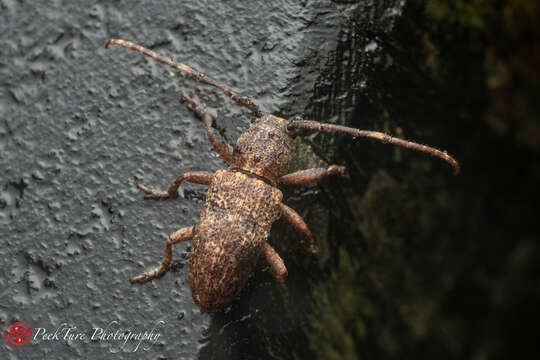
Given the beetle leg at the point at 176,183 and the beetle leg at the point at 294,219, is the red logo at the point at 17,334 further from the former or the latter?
the beetle leg at the point at 294,219

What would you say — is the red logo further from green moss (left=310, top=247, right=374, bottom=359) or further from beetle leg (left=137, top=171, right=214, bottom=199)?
green moss (left=310, top=247, right=374, bottom=359)

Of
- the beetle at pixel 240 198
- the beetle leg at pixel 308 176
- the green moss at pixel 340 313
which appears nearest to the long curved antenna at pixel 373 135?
the beetle at pixel 240 198

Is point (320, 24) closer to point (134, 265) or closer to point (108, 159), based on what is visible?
point (108, 159)

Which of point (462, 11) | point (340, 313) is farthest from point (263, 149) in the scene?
point (462, 11)

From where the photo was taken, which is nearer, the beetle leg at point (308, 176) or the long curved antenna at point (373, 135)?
the long curved antenna at point (373, 135)

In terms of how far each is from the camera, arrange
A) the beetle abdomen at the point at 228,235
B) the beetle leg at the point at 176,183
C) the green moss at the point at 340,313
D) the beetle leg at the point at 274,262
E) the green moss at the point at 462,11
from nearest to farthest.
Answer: the beetle abdomen at the point at 228,235
the beetle leg at the point at 274,262
the beetle leg at the point at 176,183
the green moss at the point at 340,313
the green moss at the point at 462,11

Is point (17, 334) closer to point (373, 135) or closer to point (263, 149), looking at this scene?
point (263, 149)

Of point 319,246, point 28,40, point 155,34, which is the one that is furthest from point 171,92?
point 319,246
